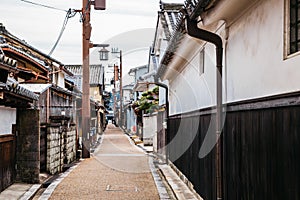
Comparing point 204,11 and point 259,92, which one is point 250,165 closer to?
point 259,92

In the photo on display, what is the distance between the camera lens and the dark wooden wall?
4.59 meters

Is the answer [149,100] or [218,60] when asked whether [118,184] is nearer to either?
[218,60]

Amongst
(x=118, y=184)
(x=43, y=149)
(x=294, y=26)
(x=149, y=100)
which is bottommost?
(x=118, y=184)

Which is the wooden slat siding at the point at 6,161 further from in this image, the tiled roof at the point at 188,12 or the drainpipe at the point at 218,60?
the drainpipe at the point at 218,60

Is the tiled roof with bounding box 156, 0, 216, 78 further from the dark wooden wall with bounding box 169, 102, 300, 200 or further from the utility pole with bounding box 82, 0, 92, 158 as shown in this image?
the utility pole with bounding box 82, 0, 92, 158

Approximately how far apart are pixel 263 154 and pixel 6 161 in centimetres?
915

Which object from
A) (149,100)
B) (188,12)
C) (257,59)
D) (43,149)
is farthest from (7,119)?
(149,100)

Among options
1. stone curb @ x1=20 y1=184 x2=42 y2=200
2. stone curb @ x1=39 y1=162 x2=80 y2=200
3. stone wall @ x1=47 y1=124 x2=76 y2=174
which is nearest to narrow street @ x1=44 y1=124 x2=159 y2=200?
stone curb @ x1=39 y1=162 x2=80 y2=200

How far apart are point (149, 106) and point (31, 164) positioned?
2214cm

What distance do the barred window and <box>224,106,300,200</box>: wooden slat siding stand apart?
0.76m

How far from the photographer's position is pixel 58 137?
60.7 ft

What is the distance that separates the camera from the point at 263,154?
5566mm

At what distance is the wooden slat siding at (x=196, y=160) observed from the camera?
369 inches

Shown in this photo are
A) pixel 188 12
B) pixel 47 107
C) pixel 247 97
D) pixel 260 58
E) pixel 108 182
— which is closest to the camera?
pixel 260 58
